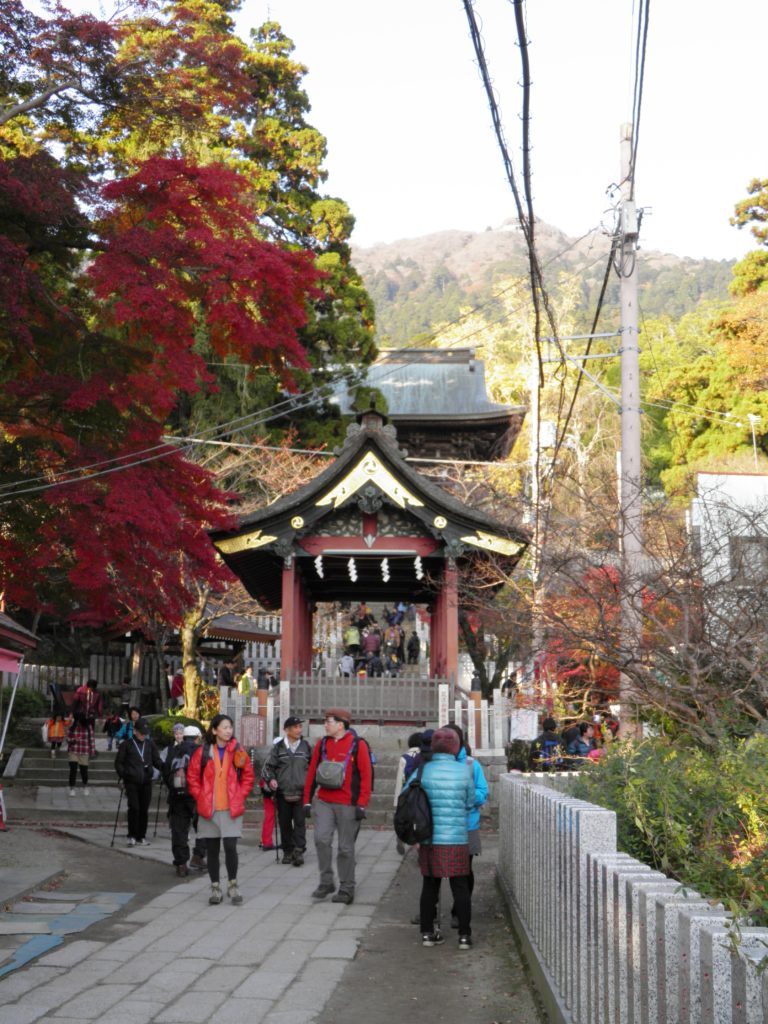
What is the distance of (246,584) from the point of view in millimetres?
23812

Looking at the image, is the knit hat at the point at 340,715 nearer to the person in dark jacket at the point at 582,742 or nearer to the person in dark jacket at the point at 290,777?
the person in dark jacket at the point at 290,777

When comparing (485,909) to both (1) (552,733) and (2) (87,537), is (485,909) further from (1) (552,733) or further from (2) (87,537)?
(2) (87,537)

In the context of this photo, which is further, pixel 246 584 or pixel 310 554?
pixel 246 584

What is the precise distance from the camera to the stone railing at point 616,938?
10.6 feet

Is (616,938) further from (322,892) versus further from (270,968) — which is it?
(322,892)

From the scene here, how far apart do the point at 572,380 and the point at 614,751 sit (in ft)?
146

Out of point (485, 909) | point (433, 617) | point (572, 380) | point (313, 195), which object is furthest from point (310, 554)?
point (572, 380)

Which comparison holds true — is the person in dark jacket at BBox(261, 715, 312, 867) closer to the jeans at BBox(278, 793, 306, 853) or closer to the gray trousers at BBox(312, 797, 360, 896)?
the jeans at BBox(278, 793, 306, 853)

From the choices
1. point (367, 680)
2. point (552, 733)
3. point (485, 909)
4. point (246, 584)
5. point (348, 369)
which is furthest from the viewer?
point (348, 369)

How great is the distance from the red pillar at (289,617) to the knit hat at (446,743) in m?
11.8

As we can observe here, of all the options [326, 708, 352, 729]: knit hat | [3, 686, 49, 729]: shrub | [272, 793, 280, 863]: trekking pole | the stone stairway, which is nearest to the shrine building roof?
the stone stairway

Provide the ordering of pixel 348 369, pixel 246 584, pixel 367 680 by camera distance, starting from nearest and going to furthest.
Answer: pixel 367 680
pixel 246 584
pixel 348 369

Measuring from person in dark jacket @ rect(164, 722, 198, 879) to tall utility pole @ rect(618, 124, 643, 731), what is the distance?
15.8 feet

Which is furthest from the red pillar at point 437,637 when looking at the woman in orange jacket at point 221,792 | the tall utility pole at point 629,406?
the woman in orange jacket at point 221,792
